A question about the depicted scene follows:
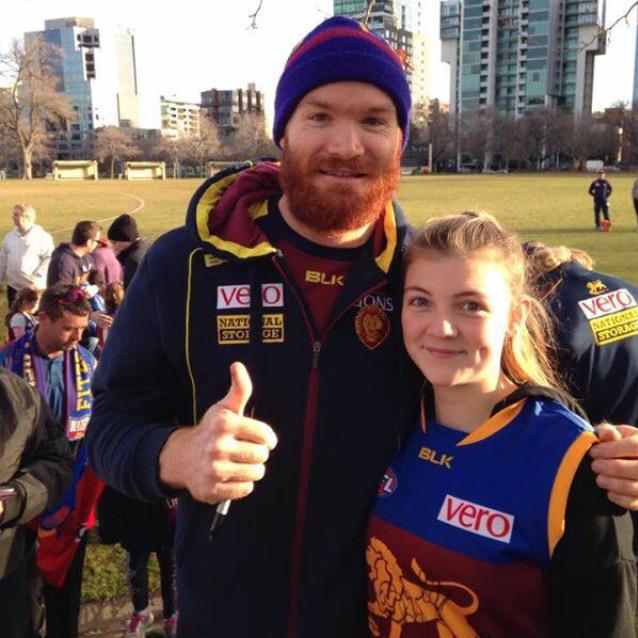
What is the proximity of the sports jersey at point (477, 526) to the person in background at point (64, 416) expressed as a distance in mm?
Result: 1969

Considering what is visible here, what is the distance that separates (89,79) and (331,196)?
6204 inches

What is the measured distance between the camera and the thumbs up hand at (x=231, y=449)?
1.39m

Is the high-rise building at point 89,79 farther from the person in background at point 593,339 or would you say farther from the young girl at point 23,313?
the person in background at point 593,339

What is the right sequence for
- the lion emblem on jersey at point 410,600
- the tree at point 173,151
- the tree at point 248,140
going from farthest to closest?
the tree at point 173,151 → the tree at point 248,140 → the lion emblem on jersey at point 410,600

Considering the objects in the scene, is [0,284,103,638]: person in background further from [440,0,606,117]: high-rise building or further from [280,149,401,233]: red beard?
[440,0,606,117]: high-rise building

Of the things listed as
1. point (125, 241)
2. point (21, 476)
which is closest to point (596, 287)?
point (21, 476)

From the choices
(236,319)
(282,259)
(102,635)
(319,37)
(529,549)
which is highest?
(319,37)

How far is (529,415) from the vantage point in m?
1.66

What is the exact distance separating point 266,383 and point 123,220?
5.91m

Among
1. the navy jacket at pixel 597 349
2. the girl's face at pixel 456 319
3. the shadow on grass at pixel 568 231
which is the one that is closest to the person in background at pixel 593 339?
the navy jacket at pixel 597 349

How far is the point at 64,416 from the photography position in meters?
3.74

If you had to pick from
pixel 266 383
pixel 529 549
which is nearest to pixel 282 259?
pixel 266 383

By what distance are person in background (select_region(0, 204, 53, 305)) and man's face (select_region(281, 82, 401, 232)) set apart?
7.89 metres

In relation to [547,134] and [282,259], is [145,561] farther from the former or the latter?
[547,134]
